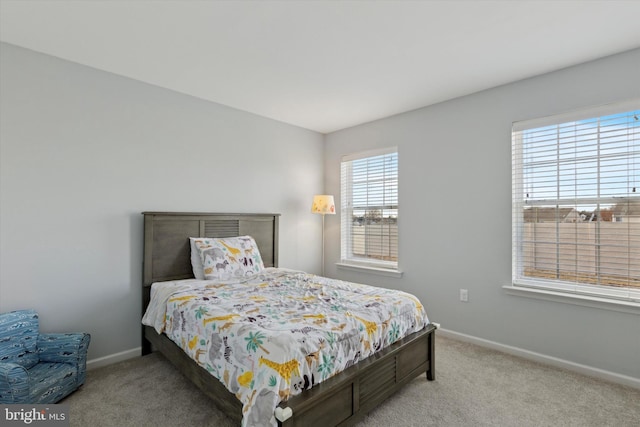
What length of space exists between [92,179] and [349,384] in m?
2.59

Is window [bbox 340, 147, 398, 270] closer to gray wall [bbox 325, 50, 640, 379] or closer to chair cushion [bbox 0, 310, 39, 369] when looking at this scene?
gray wall [bbox 325, 50, 640, 379]

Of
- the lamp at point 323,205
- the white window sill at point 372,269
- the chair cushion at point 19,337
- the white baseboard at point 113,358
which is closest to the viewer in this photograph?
the chair cushion at point 19,337

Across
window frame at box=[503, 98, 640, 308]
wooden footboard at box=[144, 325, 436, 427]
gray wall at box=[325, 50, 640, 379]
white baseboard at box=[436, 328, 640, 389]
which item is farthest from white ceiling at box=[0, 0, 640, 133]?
white baseboard at box=[436, 328, 640, 389]

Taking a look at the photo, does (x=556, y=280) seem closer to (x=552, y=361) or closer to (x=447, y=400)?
(x=552, y=361)

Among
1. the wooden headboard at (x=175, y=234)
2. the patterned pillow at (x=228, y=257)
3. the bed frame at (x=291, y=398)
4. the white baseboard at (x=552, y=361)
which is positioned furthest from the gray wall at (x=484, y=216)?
the wooden headboard at (x=175, y=234)

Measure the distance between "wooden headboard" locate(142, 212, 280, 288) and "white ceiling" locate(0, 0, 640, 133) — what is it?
4.19ft

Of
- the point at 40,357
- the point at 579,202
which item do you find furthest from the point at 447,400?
the point at 40,357

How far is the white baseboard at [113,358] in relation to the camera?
2641 millimetres

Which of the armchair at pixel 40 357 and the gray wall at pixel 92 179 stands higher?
the gray wall at pixel 92 179

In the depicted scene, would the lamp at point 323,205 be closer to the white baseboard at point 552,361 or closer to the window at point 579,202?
the white baseboard at point 552,361

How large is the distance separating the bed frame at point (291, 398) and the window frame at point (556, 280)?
1.11m

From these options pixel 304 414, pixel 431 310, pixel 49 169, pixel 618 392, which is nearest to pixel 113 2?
pixel 49 169

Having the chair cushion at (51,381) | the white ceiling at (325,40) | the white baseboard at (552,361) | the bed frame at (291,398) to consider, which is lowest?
the white baseboard at (552,361)

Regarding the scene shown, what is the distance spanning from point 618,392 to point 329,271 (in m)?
3.09
